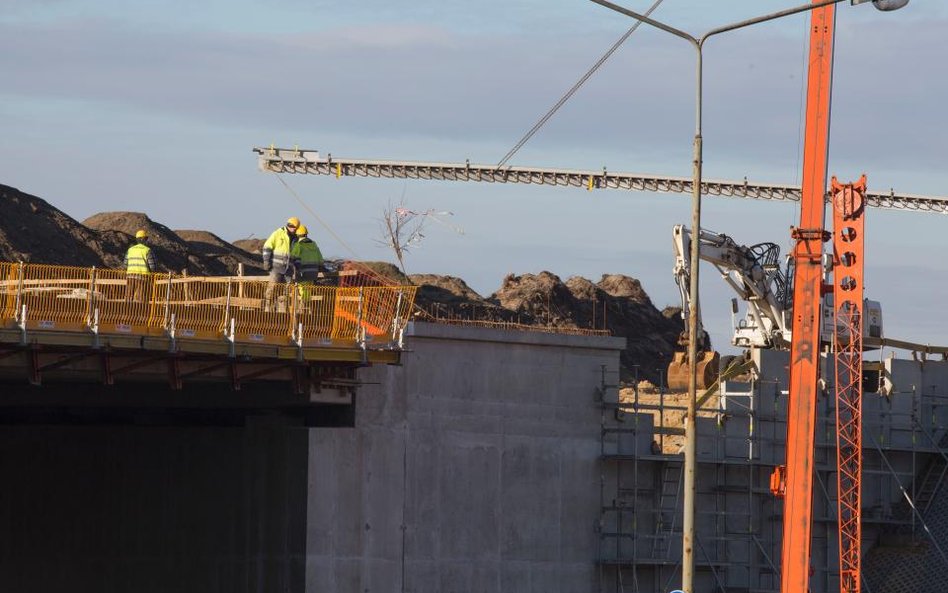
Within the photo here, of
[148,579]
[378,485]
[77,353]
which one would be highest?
[77,353]

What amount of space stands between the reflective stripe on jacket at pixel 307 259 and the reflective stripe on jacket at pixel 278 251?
238mm

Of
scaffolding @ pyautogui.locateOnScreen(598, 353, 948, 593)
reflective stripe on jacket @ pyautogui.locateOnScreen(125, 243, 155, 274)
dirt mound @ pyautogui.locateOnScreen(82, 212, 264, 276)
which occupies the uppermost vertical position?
dirt mound @ pyautogui.locateOnScreen(82, 212, 264, 276)

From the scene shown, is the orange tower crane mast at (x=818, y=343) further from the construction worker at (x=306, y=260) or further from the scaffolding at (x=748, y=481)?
the construction worker at (x=306, y=260)

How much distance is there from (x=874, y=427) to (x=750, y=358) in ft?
25.5

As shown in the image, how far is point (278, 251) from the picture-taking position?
41.5 meters

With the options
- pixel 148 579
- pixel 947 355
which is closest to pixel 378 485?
pixel 148 579

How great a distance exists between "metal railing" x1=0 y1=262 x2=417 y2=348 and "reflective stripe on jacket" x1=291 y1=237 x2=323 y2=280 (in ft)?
3.78

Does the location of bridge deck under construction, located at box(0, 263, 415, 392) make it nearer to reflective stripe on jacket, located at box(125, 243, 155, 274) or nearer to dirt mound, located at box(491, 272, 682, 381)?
reflective stripe on jacket, located at box(125, 243, 155, 274)

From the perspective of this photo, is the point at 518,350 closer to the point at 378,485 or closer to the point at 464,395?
the point at 464,395

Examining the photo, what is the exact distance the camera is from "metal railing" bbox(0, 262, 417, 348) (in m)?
36.3

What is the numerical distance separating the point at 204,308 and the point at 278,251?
150 inches

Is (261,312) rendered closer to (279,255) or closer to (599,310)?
(279,255)

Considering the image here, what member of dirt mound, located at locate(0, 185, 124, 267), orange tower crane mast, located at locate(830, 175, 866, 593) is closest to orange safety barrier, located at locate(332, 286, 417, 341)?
orange tower crane mast, located at locate(830, 175, 866, 593)

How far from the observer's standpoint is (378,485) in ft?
139
